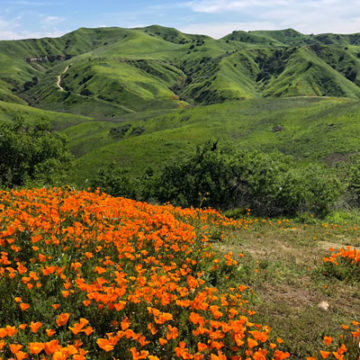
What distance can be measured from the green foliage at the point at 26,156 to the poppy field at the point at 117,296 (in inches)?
931

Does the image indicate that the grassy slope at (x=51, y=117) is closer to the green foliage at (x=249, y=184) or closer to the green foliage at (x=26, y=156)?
the green foliage at (x=26, y=156)

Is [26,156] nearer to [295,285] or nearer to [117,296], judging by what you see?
[295,285]

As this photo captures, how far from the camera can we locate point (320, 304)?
19.3 feet

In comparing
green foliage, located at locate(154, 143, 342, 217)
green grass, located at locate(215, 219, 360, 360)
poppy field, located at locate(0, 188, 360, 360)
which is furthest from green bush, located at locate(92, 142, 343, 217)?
poppy field, located at locate(0, 188, 360, 360)

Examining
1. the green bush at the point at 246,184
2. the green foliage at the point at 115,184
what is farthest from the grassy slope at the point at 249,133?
the green bush at the point at 246,184

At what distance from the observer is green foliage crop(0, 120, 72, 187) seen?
30344 mm

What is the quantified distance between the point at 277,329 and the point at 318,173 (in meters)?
16.4

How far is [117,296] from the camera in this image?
4.23m

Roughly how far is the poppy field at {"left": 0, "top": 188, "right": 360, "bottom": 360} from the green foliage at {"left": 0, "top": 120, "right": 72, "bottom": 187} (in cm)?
2365

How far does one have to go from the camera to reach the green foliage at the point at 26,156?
3034 centimetres

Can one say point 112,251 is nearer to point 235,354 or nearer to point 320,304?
point 235,354

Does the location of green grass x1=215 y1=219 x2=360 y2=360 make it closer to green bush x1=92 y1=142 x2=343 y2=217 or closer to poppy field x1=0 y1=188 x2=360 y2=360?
poppy field x1=0 y1=188 x2=360 y2=360

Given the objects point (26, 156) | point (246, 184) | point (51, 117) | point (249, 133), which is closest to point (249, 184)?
point (246, 184)

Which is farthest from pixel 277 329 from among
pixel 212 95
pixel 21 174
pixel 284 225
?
pixel 212 95
